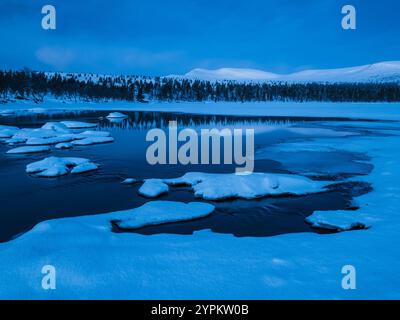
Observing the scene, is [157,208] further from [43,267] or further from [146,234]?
[43,267]

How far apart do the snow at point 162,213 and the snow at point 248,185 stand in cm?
130

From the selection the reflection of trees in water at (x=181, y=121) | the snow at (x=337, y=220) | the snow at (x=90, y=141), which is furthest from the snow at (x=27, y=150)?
the snow at (x=337, y=220)

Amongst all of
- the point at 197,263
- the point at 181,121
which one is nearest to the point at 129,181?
the point at 197,263

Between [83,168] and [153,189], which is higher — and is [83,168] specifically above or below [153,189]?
above

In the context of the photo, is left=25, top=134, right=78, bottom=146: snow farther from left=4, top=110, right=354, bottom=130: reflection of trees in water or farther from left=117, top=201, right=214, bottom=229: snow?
left=117, top=201, right=214, bottom=229: snow

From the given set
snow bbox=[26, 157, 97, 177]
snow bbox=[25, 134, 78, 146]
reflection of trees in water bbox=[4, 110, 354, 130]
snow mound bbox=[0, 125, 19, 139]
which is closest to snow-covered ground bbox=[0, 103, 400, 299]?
snow bbox=[26, 157, 97, 177]

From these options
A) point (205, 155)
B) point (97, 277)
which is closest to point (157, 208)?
point (97, 277)

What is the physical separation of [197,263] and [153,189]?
5.96 metres

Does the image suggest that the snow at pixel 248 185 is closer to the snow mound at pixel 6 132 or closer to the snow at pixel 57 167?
the snow at pixel 57 167

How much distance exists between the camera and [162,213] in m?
8.99

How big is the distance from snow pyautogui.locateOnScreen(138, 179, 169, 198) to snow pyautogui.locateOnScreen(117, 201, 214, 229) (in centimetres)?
156

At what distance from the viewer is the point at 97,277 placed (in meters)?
5.23

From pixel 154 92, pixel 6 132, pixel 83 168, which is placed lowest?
pixel 83 168

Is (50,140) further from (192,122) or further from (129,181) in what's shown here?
(192,122)
